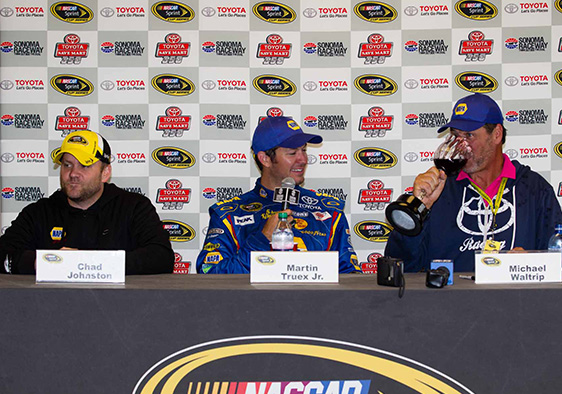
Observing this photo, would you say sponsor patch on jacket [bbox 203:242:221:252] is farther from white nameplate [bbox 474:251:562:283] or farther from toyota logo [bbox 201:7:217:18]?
toyota logo [bbox 201:7:217:18]

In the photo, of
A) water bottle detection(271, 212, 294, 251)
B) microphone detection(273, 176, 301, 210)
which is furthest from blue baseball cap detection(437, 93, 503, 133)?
water bottle detection(271, 212, 294, 251)

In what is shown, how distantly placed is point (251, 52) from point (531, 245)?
2023 mm

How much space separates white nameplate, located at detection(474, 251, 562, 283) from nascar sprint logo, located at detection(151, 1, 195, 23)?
8.62 ft

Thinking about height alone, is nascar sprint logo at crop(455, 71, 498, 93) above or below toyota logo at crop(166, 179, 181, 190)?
above

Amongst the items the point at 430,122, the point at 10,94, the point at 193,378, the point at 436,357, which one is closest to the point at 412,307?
the point at 436,357

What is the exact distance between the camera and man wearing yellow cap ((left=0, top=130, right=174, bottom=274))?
2535mm

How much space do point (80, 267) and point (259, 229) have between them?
3.85ft

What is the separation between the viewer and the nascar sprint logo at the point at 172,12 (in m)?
3.57

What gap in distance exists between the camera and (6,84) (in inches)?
140

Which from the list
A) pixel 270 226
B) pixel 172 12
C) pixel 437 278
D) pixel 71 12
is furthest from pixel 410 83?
pixel 437 278

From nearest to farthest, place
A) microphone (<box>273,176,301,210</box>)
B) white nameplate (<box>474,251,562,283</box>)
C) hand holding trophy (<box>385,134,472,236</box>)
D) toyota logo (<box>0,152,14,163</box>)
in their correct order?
white nameplate (<box>474,251,562,283</box>)
hand holding trophy (<box>385,134,472,236</box>)
microphone (<box>273,176,301,210</box>)
toyota logo (<box>0,152,14,163</box>)

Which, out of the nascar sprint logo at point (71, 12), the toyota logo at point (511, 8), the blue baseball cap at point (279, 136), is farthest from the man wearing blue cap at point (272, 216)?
the toyota logo at point (511, 8)

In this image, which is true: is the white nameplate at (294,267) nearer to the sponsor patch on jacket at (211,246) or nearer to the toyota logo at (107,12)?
the sponsor patch on jacket at (211,246)

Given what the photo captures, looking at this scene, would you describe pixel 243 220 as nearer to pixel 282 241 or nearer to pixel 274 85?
pixel 282 241
